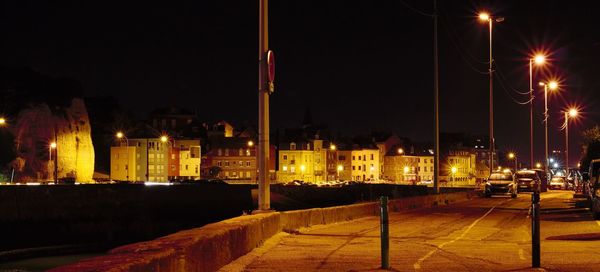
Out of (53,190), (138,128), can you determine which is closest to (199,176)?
(138,128)

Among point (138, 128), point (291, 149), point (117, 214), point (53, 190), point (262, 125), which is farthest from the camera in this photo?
point (291, 149)

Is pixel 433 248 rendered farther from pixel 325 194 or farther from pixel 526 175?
pixel 325 194

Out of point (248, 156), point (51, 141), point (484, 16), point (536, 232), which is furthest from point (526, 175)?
point (248, 156)

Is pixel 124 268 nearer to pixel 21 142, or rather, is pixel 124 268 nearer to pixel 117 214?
pixel 117 214

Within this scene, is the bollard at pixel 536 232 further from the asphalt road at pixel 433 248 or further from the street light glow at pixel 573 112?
the street light glow at pixel 573 112

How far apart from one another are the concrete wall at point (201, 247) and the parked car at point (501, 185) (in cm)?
3088

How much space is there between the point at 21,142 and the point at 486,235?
91457 millimetres

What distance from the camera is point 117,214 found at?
81188 mm

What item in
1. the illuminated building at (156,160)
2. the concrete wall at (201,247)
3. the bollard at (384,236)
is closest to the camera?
the concrete wall at (201,247)

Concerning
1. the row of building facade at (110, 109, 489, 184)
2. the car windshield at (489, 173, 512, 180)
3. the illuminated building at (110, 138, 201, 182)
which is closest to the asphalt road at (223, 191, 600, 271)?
the car windshield at (489, 173, 512, 180)

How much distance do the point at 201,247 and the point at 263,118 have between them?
7.60 m

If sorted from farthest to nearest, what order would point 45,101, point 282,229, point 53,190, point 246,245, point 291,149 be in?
point 291,149 → point 45,101 → point 53,190 → point 282,229 → point 246,245

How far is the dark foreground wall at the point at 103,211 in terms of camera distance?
68812mm

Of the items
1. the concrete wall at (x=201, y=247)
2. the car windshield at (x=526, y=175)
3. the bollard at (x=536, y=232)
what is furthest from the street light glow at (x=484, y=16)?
the bollard at (x=536, y=232)
